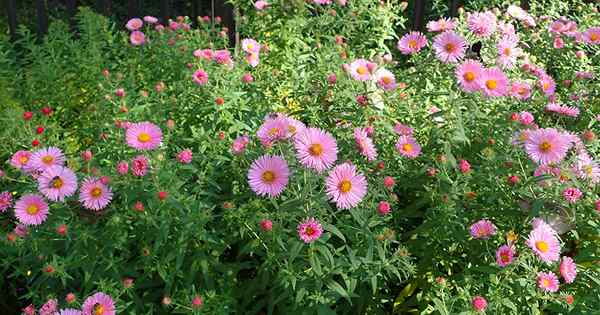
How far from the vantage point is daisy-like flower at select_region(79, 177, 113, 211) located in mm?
2107

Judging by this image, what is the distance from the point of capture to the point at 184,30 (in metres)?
3.48

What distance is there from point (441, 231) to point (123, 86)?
5.34ft

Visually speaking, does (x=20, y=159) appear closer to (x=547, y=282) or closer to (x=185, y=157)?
(x=185, y=157)

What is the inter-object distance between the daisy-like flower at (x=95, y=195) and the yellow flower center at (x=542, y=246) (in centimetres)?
141

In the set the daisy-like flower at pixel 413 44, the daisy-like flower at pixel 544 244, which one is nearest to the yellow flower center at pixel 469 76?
the daisy-like flower at pixel 413 44

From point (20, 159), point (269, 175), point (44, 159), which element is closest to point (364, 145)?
point (269, 175)

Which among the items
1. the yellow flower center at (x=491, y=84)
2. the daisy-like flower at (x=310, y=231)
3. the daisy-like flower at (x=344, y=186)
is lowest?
the daisy-like flower at (x=310, y=231)

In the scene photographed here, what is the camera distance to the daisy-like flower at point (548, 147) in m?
2.22

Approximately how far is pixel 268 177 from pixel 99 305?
67 centimetres

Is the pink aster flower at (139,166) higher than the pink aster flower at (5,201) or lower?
higher

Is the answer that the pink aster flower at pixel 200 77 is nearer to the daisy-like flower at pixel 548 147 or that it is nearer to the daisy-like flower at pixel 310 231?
the daisy-like flower at pixel 310 231

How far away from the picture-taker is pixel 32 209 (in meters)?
2.18

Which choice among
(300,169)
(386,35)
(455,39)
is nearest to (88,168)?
(300,169)

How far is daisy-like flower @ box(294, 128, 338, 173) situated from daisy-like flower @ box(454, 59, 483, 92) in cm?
71
